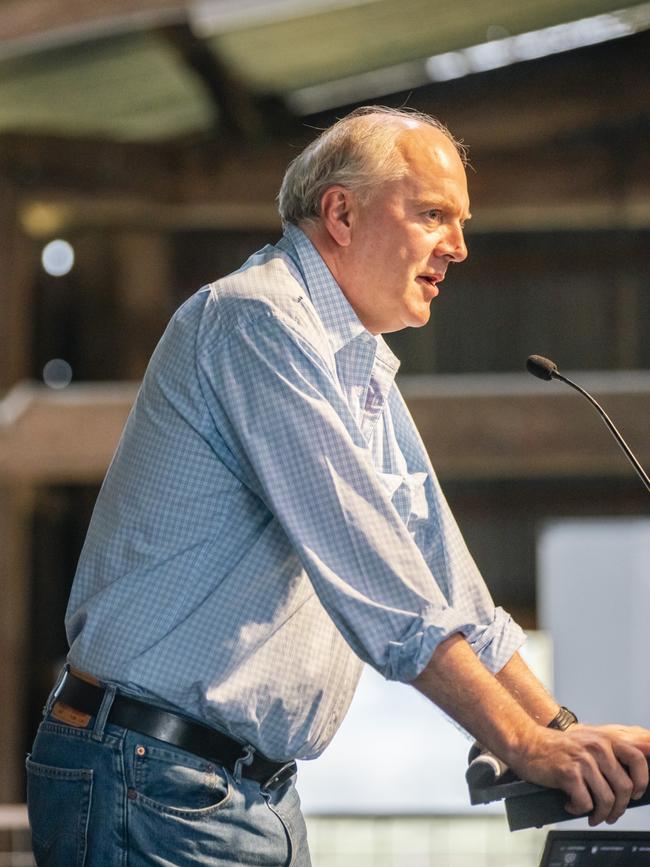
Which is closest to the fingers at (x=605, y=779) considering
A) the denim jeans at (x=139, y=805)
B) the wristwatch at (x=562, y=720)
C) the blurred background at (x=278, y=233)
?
the wristwatch at (x=562, y=720)

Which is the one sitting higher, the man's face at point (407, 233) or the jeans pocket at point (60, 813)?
the man's face at point (407, 233)

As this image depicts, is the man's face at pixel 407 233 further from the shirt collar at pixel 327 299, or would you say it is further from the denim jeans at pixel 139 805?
the denim jeans at pixel 139 805

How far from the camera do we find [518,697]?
1647 mm

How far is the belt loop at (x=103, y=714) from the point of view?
1.43 m

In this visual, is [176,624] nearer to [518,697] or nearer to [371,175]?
[518,697]

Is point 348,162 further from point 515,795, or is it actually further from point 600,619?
point 600,619

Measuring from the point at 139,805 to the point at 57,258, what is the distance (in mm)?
8304

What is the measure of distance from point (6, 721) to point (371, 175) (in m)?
6.92

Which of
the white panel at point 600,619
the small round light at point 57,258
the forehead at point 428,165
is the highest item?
the small round light at point 57,258

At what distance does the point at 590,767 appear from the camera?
1.27 m

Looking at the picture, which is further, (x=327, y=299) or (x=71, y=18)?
(x=71, y=18)

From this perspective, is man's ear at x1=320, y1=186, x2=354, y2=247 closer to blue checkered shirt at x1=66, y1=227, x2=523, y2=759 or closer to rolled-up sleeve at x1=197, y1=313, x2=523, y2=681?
blue checkered shirt at x1=66, y1=227, x2=523, y2=759

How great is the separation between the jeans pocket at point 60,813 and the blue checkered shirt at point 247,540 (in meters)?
0.12

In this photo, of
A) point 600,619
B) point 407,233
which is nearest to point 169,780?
point 407,233
